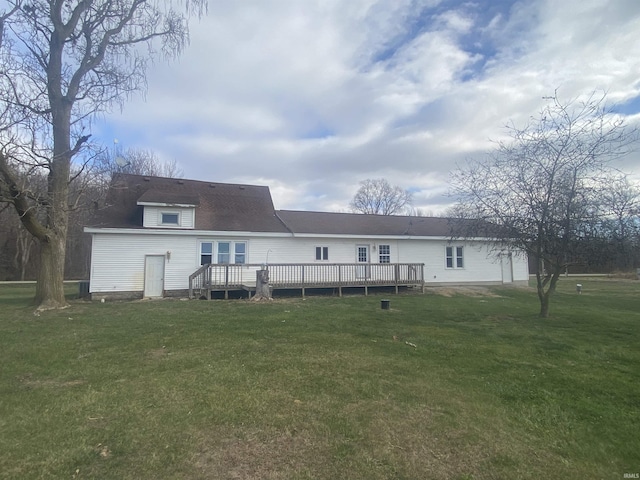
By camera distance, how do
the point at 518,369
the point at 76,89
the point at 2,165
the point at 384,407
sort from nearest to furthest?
the point at 384,407 → the point at 518,369 → the point at 2,165 → the point at 76,89

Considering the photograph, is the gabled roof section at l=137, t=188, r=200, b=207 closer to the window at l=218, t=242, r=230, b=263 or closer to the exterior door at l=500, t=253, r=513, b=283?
the window at l=218, t=242, r=230, b=263

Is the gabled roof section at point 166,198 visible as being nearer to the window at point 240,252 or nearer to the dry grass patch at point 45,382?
the window at point 240,252

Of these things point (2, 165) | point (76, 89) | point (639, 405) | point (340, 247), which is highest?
point (76, 89)

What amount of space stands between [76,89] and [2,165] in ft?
14.0

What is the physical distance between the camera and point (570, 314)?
1171 centimetres

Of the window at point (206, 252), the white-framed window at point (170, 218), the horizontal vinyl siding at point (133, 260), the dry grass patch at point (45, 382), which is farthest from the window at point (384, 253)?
the dry grass patch at point (45, 382)

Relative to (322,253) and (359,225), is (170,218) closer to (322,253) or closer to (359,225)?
(322,253)

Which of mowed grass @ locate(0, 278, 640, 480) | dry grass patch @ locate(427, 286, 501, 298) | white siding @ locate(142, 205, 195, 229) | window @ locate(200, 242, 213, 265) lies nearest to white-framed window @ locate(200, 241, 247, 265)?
window @ locate(200, 242, 213, 265)

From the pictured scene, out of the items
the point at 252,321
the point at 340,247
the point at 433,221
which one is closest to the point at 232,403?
the point at 252,321

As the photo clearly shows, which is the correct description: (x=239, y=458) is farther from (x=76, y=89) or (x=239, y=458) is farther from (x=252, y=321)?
(x=76, y=89)

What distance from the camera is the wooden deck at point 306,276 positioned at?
1555cm

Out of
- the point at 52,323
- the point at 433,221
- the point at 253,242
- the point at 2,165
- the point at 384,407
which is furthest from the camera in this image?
the point at 433,221

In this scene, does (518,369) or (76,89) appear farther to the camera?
(76,89)

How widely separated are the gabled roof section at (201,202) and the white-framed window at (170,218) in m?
0.60
